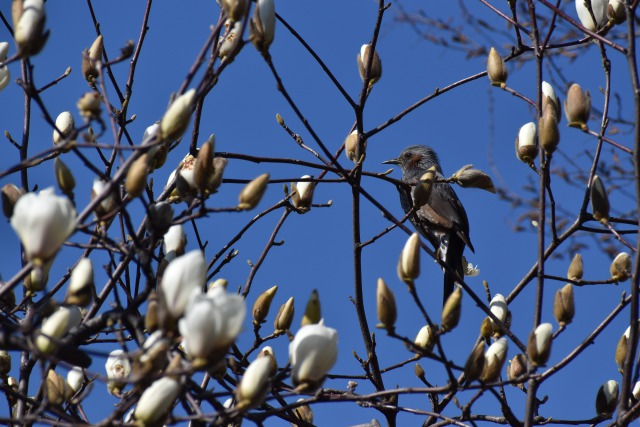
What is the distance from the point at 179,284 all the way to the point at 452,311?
2.07 feet

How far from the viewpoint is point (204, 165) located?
1617 millimetres

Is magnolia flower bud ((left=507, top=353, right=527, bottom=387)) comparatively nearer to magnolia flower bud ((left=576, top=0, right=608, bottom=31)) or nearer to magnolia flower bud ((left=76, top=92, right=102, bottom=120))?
magnolia flower bud ((left=576, top=0, right=608, bottom=31))

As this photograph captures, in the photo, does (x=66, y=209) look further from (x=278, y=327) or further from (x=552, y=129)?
(x=552, y=129)

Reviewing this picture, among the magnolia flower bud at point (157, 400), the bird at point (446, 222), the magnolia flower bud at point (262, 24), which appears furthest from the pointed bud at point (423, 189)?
the bird at point (446, 222)

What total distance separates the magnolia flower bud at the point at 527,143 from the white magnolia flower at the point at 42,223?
55.8 inches

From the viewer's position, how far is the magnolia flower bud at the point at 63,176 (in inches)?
64.9

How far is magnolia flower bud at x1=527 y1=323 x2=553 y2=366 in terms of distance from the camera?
5.68ft

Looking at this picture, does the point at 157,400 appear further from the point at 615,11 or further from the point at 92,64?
the point at 615,11

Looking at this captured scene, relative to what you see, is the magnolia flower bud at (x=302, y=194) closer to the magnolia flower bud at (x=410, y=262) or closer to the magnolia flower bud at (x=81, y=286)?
the magnolia flower bud at (x=410, y=262)

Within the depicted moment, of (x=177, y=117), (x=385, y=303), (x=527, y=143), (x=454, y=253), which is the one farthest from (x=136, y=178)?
(x=454, y=253)

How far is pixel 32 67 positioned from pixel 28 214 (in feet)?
1.57

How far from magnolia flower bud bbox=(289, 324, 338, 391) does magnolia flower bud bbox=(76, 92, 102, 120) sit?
57 centimetres

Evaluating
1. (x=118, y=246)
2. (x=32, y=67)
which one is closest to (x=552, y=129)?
(x=118, y=246)

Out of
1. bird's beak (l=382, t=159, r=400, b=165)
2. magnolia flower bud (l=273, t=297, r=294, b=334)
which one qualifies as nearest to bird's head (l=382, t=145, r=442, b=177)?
bird's beak (l=382, t=159, r=400, b=165)
